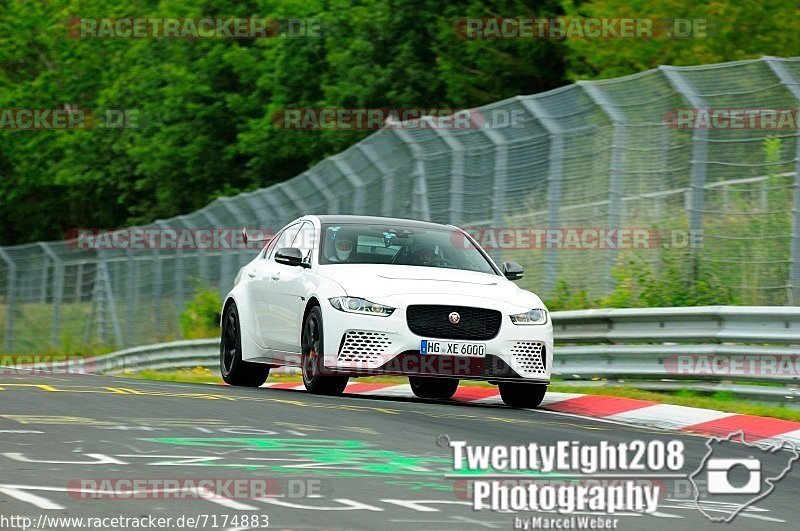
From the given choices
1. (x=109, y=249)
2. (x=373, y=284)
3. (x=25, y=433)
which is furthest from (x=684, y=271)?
(x=109, y=249)

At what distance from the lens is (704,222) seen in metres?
16.6

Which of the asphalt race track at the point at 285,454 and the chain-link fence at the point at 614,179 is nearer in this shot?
the asphalt race track at the point at 285,454

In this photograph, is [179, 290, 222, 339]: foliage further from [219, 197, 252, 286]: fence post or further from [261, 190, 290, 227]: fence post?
[261, 190, 290, 227]: fence post

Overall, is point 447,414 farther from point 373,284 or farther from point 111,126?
point 111,126

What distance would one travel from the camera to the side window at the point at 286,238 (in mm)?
16234

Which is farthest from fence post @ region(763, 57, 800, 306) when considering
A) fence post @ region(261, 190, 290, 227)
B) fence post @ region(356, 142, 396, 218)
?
fence post @ region(261, 190, 290, 227)

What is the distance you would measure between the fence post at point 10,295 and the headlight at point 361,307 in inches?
1130

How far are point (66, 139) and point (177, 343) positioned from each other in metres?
32.7

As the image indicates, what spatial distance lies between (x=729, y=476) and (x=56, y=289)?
3125 centimetres
